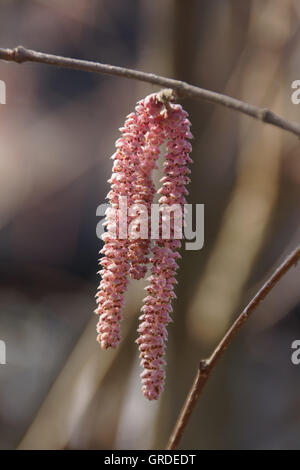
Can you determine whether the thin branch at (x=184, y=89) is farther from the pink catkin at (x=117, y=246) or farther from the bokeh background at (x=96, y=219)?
the bokeh background at (x=96, y=219)

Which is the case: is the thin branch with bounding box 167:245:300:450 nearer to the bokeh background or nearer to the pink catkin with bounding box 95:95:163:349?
the pink catkin with bounding box 95:95:163:349

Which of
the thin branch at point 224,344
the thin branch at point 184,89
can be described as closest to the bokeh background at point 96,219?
the thin branch at point 224,344

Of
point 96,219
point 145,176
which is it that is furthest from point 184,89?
point 96,219

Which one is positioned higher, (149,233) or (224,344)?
(149,233)

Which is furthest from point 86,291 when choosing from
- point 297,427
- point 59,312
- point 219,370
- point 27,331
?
point 219,370

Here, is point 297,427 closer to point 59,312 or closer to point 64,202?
point 59,312

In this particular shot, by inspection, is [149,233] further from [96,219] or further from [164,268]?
[96,219]
